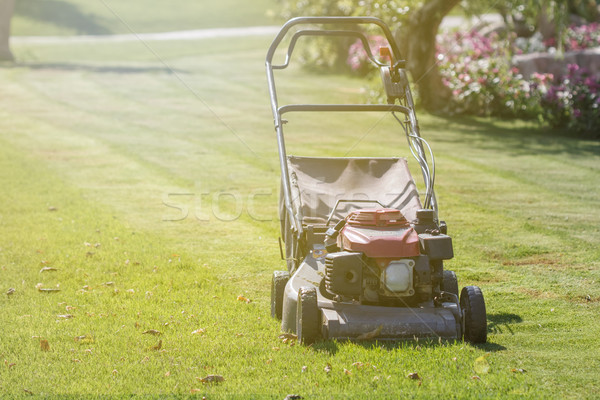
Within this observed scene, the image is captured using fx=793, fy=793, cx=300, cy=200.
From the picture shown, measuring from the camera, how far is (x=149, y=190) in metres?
9.95

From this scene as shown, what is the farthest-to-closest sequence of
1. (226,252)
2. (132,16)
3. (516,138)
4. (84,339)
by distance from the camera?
(132,16), (516,138), (226,252), (84,339)

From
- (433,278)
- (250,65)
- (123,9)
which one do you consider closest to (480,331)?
(433,278)


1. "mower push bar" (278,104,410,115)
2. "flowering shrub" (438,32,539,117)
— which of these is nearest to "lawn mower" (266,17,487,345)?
"mower push bar" (278,104,410,115)

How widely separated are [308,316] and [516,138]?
9753 mm

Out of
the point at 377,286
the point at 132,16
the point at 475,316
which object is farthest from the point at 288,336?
the point at 132,16

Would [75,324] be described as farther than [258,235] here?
No

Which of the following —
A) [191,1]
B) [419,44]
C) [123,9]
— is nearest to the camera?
[419,44]

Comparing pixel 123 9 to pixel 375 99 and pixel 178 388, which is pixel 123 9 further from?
pixel 178 388

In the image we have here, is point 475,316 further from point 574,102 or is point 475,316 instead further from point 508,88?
point 508,88

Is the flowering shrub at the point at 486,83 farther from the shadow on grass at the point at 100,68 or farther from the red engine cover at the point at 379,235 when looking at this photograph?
the red engine cover at the point at 379,235

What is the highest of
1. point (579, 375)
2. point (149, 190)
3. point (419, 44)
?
point (419, 44)

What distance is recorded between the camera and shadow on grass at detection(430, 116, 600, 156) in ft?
40.7

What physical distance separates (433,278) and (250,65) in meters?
20.1

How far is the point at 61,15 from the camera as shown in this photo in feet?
134
